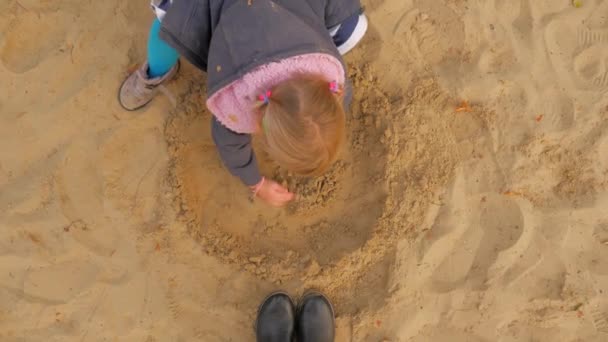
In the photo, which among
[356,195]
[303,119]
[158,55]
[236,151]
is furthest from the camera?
[356,195]

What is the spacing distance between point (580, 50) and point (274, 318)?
1.66m

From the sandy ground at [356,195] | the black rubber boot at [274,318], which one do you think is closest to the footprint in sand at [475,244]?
the sandy ground at [356,195]

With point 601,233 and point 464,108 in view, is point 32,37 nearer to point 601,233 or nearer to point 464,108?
point 464,108

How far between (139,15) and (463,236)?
5.28 ft

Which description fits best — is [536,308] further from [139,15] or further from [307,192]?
[139,15]

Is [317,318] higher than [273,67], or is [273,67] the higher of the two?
[273,67]

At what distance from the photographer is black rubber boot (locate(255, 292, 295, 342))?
5.90ft

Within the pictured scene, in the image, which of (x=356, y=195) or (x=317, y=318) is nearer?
(x=317, y=318)

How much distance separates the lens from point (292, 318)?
1.84 meters

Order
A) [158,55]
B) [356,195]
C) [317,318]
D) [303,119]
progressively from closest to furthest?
[303,119] → [158,55] → [317,318] → [356,195]

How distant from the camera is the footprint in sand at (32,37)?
1904mm

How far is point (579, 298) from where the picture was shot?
1771mm

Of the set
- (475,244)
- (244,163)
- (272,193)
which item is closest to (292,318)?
(272,193)

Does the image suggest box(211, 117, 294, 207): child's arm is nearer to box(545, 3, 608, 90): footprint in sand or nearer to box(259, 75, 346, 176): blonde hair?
box(259, 75, 346, 176): blonde hair
